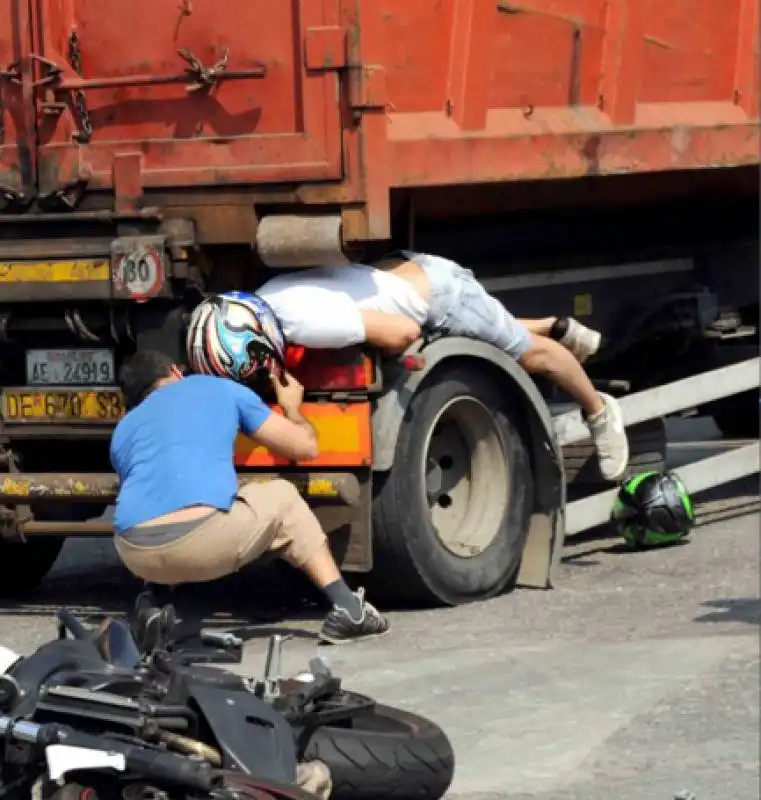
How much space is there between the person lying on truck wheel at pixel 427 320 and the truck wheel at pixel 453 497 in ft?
0.76

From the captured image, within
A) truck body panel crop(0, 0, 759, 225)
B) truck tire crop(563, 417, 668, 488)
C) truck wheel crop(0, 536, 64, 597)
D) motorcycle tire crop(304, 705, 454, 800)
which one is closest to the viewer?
motorcycle tire crop(304, 705, 454, 800)

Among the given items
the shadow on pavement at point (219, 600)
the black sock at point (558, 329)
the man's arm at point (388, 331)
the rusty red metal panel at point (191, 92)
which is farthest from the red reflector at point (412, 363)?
the black sock at point (558, 329)

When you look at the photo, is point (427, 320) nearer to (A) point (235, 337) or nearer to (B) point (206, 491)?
(A) point (235, 337)

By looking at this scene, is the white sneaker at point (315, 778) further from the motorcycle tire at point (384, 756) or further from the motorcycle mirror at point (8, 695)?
the motorcycle mirror at point (8, 695)

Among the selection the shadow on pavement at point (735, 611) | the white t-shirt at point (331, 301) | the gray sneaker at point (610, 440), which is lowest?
the shadow on pavement at point (735, 611)

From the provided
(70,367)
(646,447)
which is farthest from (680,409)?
(70,367)

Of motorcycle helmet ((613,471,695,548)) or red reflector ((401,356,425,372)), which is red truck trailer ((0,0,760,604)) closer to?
red reflector ((401,356,425,372))

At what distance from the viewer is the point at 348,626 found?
7598 mm

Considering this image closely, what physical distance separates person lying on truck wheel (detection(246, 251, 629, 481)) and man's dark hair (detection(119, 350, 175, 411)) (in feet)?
1.55

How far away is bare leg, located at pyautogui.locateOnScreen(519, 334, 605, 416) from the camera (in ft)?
29.0

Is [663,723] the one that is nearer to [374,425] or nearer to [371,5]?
[374,425]

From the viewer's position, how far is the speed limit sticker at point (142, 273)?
7.73 meters

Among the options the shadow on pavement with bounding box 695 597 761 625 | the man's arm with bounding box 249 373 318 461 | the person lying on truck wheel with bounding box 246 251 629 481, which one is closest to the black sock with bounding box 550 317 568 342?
the person lying on truck wheel with bounding box 246 251 629 481

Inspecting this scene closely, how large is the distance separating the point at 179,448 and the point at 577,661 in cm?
153
